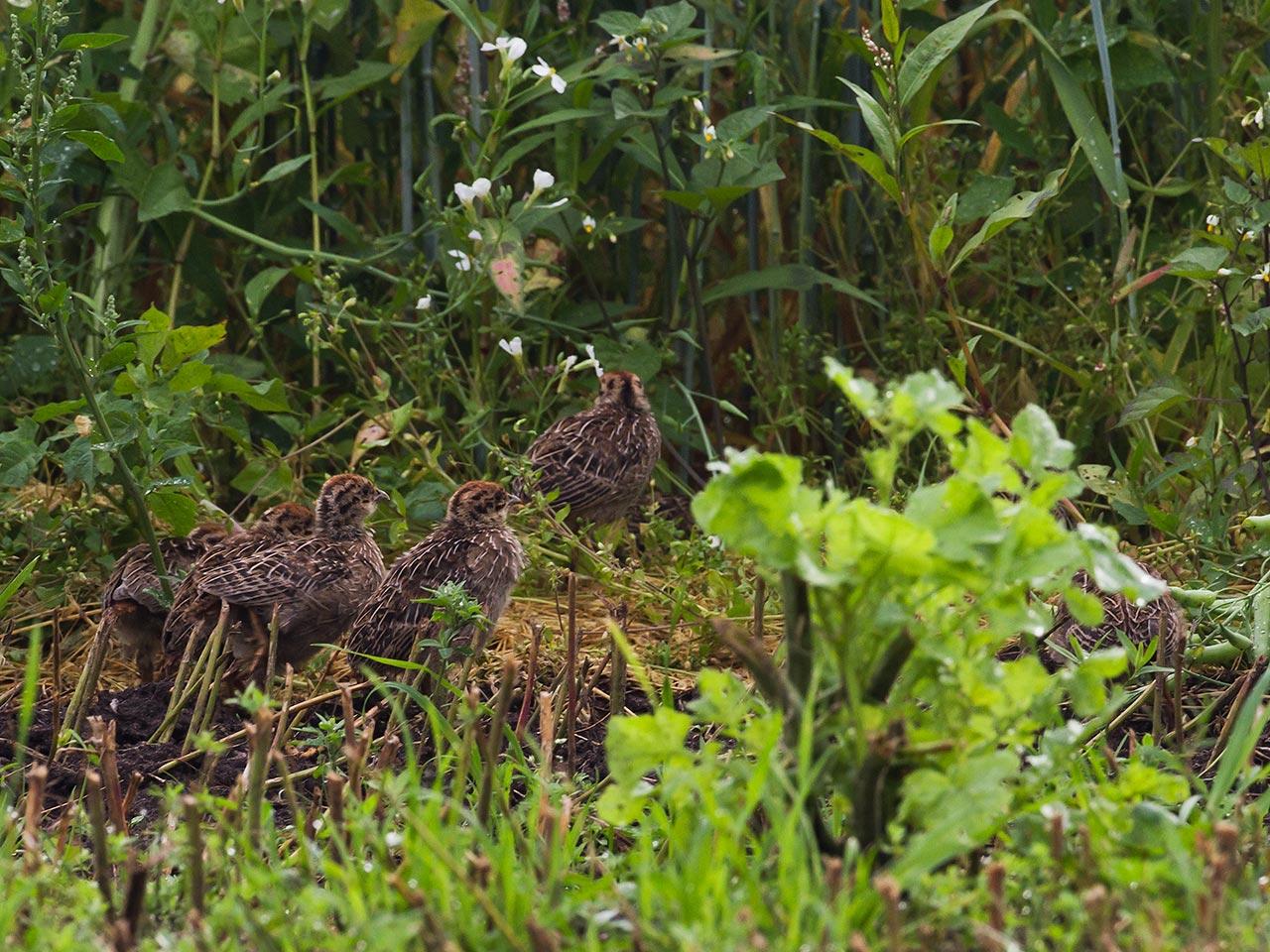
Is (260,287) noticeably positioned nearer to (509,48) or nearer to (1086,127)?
(509,48)

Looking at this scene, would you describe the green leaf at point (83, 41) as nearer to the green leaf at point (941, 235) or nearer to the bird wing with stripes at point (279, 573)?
the bird wing with stripes at point (279, 573)

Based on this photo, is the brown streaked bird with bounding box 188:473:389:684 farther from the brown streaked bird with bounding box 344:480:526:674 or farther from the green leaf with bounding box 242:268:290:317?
the green leaf with bounding box 242:268:290:317

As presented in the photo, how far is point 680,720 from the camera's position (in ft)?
8.21

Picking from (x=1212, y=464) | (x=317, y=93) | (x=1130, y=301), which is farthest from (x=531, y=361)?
(x=1212, y=464)

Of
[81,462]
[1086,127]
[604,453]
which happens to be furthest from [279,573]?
[1086,127]

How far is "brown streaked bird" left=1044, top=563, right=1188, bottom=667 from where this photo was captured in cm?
415

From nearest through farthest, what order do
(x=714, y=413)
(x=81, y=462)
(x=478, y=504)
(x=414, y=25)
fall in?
1. (x=81, y=462)
2. (x=478, y=504)
3. (x=414, y=25)
4. (x=714, y=413)

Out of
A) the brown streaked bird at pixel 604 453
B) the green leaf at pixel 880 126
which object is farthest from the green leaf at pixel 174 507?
the green leaf at pixel 880 126

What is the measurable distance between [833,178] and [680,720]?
4654 mm

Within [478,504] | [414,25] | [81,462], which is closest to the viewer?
[81,462]

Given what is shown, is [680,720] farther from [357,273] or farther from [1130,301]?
[357,273]

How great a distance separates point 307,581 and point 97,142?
47.6 inches

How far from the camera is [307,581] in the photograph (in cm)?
465

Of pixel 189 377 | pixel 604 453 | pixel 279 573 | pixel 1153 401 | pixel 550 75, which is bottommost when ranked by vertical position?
pixel 604 453
